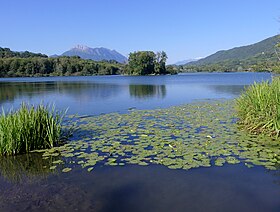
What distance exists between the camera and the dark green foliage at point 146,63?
109000mm

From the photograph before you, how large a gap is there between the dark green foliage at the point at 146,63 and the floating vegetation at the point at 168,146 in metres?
97.9

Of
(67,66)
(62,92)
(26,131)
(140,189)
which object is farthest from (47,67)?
(140,189)

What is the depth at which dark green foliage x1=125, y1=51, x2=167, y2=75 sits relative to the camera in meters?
109

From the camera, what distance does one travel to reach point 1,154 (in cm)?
835

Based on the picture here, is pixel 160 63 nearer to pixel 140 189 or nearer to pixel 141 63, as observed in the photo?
pixel 141 63

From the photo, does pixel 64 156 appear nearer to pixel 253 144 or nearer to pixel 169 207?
pixel 169 207

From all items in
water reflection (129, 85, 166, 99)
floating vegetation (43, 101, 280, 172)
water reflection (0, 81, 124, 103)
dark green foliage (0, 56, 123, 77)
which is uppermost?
dark green foliage (0, 56, 123, 77)

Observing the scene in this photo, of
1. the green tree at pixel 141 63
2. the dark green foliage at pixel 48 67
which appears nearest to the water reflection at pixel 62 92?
the dark green foliage at pixel 48 67

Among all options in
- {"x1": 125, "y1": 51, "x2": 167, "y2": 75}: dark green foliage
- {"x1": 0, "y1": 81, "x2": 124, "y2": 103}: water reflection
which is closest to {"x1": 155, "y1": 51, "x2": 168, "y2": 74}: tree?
{"x1": 125, "y1": 51, "x2": 167, "y2": 75}: dark green foliage

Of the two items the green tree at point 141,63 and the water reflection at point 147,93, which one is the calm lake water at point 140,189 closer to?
the water reflection at point 147,93

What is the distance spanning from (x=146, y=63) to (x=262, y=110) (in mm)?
101449

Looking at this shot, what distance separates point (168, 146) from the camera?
8.72m

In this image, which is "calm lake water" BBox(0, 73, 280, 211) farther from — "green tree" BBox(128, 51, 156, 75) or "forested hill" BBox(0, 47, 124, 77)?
"forested hill" BBox(0, 47, 124, 77)

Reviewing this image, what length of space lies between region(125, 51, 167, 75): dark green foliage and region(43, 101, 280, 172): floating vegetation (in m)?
97.9
